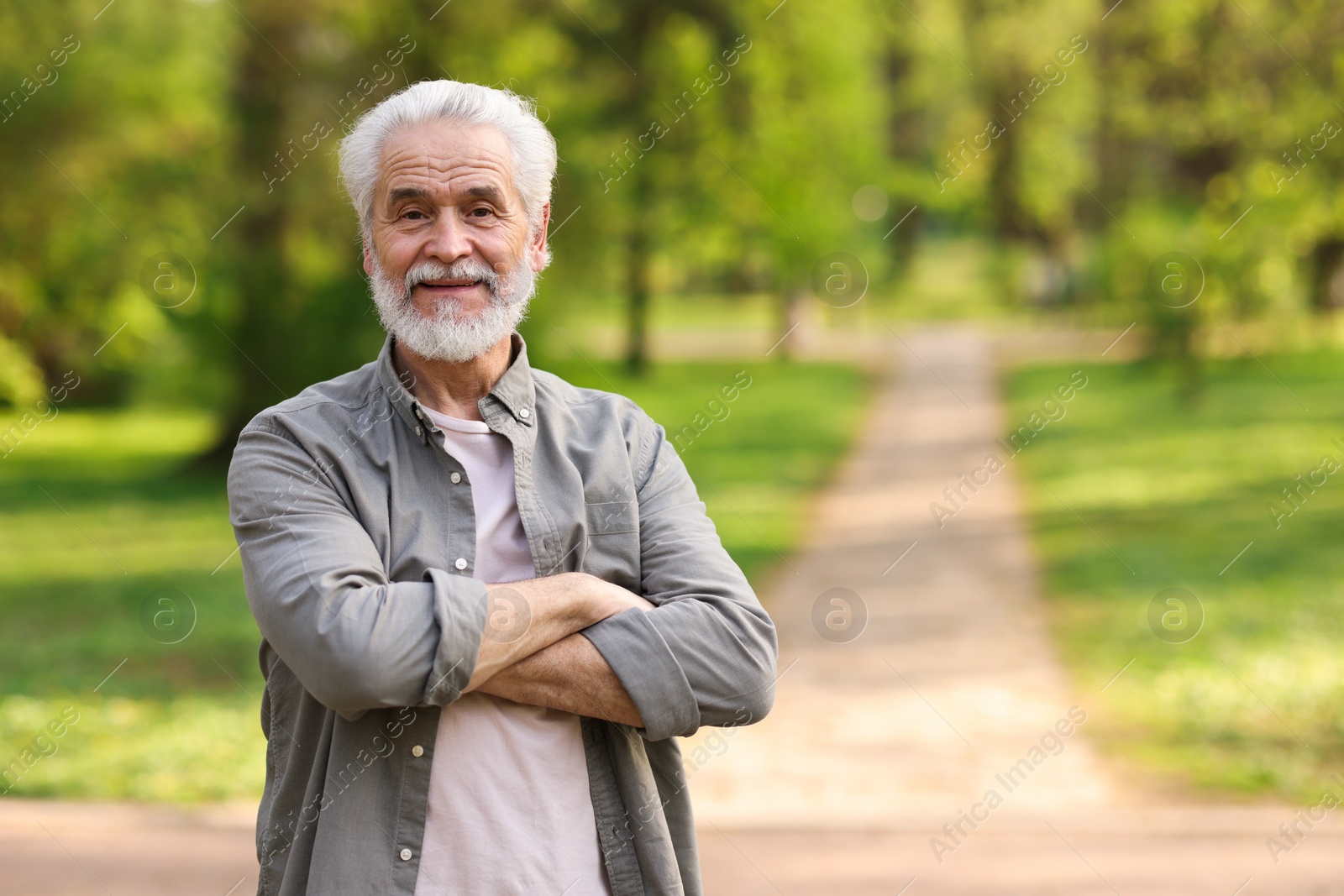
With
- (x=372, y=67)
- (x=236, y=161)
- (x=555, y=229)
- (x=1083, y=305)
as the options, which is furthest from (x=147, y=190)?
(x=1083, y=305)

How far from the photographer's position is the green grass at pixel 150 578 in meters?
6.09

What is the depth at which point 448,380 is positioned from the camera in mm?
2168

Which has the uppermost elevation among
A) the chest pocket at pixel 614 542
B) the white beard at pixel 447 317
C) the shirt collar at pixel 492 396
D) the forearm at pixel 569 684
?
the white beard at pixel 447 317

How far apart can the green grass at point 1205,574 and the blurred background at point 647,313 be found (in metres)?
0.04

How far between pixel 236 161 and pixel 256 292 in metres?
1.71

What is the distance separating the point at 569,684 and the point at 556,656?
5 centimetres

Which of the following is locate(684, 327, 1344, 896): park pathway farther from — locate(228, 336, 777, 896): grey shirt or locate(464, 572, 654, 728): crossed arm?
locate(464, 572, 654, 728): crossed arm

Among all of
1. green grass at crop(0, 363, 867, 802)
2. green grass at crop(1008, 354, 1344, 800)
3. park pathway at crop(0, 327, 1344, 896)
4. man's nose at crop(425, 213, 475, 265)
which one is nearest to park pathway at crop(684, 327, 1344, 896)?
park pathway at crop(0, 327, 1344, 896)

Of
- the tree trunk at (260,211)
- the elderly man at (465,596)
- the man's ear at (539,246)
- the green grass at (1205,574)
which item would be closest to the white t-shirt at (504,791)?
the elderly man at (465,596)

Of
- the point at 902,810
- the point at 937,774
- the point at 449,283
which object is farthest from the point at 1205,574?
the point at 449,283

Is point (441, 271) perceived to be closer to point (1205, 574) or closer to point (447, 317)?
point (447, 317)

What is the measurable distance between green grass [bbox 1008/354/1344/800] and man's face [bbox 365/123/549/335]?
474 centimetres

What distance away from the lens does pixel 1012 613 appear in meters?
9.02

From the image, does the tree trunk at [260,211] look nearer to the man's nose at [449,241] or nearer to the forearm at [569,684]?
the man's nose at [449,241]
